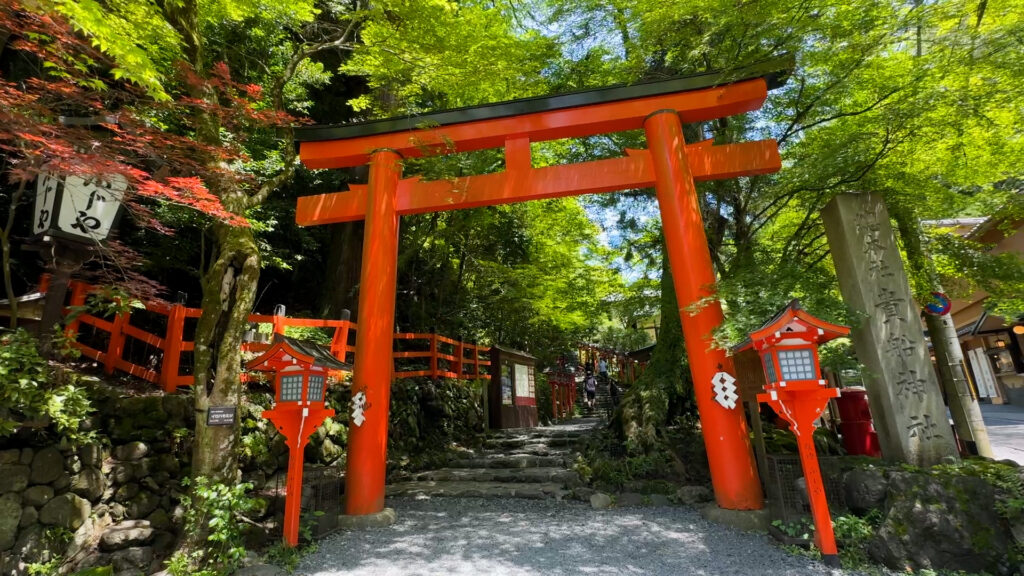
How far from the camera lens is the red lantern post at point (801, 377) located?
12.6 ft

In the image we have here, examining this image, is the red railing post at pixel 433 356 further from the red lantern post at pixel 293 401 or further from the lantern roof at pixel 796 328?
the lantern roof at pixel 796 328

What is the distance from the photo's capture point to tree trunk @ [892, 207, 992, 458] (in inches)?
204

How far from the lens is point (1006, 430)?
9.90 m

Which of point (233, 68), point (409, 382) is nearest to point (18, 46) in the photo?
point (233, 68)

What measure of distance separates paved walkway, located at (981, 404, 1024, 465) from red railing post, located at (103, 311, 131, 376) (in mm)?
11157

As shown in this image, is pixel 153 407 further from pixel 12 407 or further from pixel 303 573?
pixel 303 573

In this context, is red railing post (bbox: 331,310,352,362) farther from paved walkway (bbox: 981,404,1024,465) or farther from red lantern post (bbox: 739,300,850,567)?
paved walkway (bbox: 981,404,1024,465)

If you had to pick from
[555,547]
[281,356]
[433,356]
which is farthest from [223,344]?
[433,356]

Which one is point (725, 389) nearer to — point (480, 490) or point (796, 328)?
point (796, 328)

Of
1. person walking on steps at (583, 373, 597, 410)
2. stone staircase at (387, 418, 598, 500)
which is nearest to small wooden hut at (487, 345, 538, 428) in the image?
stone staircase at (387, 418, 598, 500)

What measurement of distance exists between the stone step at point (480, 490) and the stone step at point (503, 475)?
15 centimetres

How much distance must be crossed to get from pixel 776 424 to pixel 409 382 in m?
7.04

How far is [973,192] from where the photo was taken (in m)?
6.09


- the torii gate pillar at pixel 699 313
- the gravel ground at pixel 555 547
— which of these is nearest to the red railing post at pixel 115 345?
the gravel ground at pixel 555 547
